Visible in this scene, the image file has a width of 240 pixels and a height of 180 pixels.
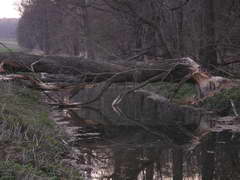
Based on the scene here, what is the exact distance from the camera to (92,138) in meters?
9.35

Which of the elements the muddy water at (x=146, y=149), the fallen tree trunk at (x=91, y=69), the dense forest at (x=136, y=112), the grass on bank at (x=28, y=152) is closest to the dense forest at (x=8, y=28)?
the dense forest at (x=136, y=112)

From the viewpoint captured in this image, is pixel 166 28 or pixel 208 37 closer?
pixel 208 37

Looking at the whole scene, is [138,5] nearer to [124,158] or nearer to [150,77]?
[150,77]

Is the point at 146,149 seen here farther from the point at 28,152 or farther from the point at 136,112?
the point at 136,112

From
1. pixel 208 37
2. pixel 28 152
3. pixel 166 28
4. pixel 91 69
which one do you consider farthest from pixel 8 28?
pixel 28 152

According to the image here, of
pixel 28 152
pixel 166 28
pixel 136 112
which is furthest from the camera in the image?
pixel 166 28

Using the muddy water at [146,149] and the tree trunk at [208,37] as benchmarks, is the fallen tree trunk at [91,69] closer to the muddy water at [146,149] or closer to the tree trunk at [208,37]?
the muddy water at [146,149]

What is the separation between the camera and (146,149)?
26.9 feet

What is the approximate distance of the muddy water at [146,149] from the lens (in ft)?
21.4

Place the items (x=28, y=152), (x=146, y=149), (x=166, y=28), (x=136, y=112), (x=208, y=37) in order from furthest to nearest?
(x=166, y=28) → (x=208, y=37) → (x=136, y=112) → (x=146, y=149) → (x=28, y=152)

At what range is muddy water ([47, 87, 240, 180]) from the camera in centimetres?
652

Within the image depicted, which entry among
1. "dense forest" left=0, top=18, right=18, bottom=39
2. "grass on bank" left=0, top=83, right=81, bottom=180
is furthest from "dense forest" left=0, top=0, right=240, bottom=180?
"dense forest" left=0, top=18, right=18, bottom=39

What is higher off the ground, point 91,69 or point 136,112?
point 91,69

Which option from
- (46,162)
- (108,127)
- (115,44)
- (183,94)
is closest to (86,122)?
(108,127)
